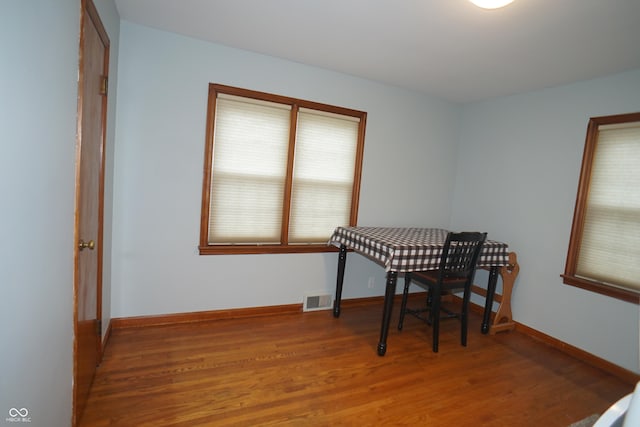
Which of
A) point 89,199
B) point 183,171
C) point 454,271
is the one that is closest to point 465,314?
point 454,271

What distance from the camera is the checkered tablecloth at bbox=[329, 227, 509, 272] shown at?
2.43m

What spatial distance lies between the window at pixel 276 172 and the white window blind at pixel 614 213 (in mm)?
2052

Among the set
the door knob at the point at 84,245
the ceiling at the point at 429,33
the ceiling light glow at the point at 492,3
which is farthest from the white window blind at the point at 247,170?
the ceiling light glow at the point at 492,3

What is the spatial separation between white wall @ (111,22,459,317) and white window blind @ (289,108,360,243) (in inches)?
7.1

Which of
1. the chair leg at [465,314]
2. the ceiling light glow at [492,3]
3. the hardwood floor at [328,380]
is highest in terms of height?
the ceiling light glow at [492,3]

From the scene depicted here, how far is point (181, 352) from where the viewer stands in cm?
239

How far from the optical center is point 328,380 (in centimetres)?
219

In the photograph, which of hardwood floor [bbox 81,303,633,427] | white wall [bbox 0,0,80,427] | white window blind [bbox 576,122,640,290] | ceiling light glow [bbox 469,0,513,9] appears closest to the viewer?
white wall [bbox 0,0,80,427]

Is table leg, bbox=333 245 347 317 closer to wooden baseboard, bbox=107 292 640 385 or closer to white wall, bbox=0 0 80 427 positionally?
wooden baseboard, bbox=107 292 640 385

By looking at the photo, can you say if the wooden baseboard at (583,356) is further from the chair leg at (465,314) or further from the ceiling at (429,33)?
the ceiling at (429,33)

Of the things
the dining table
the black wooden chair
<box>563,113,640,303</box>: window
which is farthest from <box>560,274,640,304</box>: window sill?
the black wooden chair

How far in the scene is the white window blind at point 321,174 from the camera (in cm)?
317

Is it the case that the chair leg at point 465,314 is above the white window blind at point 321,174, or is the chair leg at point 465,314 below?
below

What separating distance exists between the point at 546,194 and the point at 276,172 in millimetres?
2579
